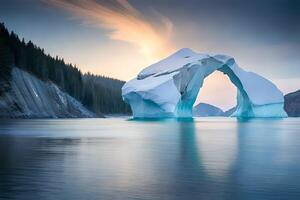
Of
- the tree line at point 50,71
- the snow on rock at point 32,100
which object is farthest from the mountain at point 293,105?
the snow on rock at point 32,100

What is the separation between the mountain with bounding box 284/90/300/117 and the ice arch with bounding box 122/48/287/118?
106 metres

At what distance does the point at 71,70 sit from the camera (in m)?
93.3

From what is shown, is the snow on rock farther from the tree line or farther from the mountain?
the mountain

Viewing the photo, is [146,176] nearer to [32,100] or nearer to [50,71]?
[32,100]

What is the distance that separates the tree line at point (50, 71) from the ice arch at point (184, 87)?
16.5 metres

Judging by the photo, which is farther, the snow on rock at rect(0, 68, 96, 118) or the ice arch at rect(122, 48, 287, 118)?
the ice arch at rect(122, 48, 287, 118)

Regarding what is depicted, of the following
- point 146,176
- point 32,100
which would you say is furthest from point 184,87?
point 146,176

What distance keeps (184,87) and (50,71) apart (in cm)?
3071

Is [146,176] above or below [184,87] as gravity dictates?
below

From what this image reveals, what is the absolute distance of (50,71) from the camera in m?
81.4

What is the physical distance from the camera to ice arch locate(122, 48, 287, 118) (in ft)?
190

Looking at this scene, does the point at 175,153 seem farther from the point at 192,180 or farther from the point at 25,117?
the point at 25,117

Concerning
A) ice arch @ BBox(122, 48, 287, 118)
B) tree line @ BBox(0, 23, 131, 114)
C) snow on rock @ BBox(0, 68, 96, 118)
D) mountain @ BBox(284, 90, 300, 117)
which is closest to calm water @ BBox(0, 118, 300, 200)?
ice arch @ BBox(122, 48, 287, 118)

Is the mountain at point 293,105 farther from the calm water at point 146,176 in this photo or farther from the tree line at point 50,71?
the calm water at point 146,176
